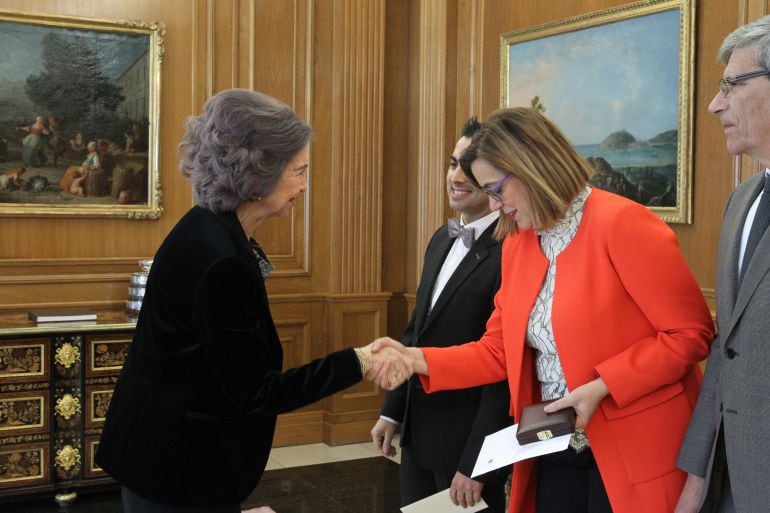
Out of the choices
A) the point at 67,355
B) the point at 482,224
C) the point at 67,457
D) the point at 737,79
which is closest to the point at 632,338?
the point at 737,79

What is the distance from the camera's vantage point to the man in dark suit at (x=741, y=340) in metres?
1.93

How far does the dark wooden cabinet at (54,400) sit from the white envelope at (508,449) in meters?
3.46

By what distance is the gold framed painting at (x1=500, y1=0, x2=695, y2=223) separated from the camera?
4.62 meters

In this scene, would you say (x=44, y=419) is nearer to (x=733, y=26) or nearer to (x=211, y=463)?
(x=211, y=463)

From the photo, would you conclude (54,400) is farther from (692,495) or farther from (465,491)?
(692,495)

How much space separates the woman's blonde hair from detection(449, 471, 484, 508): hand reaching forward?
836mm

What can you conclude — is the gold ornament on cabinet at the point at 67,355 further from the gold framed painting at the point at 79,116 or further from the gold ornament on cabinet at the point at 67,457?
the gold framed painting at the point at 79,116

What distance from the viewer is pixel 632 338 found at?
87.0 inches

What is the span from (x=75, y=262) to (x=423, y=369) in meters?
3.81

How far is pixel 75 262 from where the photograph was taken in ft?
19.2

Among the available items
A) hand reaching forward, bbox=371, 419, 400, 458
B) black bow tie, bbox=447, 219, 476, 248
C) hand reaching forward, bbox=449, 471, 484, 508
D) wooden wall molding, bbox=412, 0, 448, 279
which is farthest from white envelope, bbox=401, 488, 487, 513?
wooden wall molding, bbox=412, 0, 448, 279

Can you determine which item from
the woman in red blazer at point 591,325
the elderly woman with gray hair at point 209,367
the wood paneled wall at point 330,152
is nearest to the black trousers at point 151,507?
the elderly woman with gray hair at point 209,367

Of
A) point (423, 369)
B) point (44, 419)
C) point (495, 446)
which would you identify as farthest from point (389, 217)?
point (495, 446)

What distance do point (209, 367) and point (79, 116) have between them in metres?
4.09
